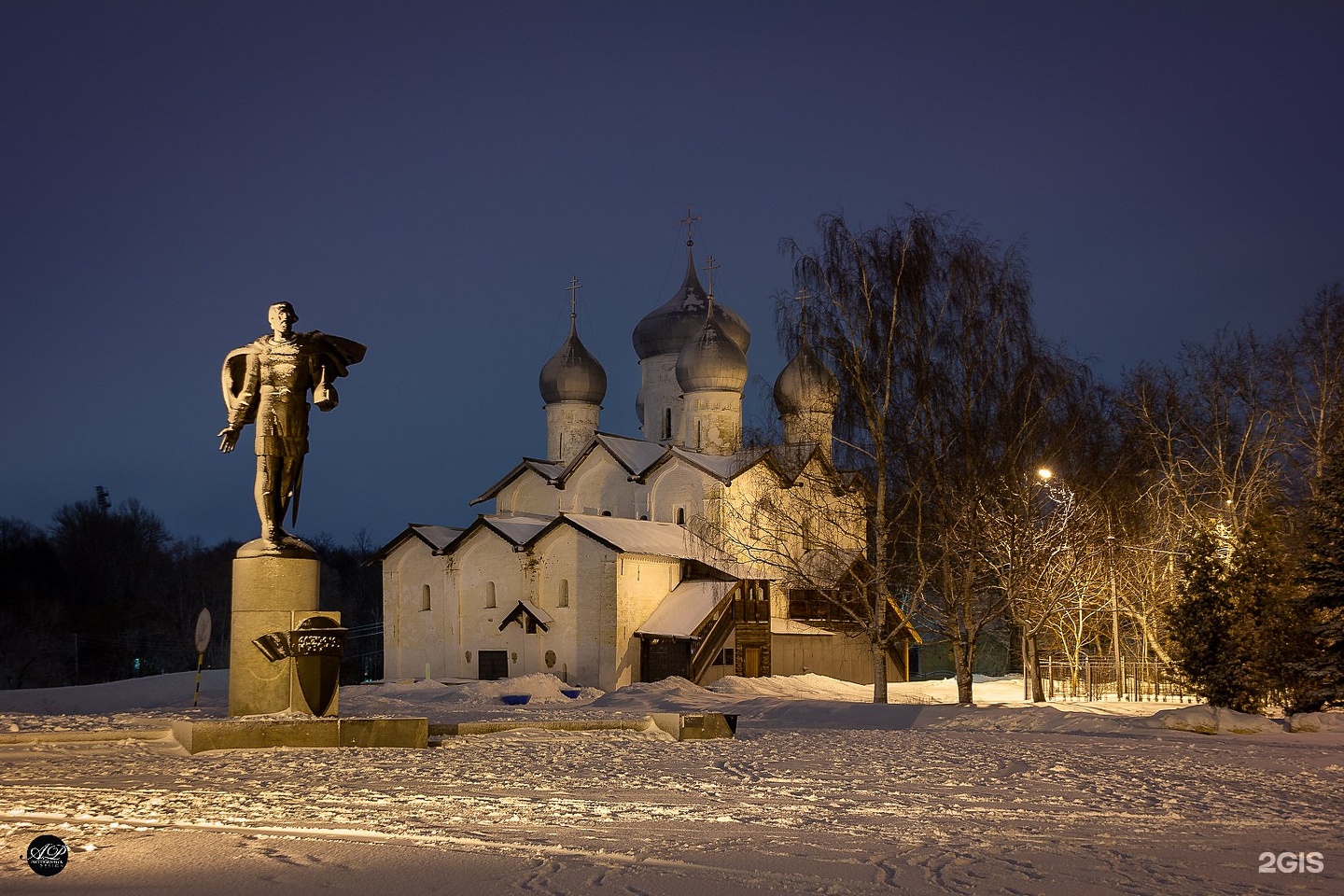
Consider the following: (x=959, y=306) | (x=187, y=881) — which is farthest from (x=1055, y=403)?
(x=187, y=881)

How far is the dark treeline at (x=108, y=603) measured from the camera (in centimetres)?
4450

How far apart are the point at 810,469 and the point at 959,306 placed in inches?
149

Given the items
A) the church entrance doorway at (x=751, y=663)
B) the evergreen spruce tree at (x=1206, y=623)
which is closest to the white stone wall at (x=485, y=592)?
the church entrance doorway at (x=751, y=663)

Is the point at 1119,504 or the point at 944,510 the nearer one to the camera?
the point at 944,510

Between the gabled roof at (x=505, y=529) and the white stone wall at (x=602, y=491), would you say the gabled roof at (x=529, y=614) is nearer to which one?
the gabled roof at (x=505, y=529)

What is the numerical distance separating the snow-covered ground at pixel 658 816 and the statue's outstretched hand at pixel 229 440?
2290 mm

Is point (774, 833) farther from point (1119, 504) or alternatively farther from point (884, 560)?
point (1119, 504)

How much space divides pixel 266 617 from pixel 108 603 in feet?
154

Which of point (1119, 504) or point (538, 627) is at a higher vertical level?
point (1119, 504)

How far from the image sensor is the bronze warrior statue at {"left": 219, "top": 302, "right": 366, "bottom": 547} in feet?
34.4

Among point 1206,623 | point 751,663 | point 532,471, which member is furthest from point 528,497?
point 1206,623

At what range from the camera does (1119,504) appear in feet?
95.0

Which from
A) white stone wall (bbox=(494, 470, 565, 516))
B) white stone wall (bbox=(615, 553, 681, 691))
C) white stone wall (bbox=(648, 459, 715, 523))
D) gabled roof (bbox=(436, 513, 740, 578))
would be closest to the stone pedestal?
gabled roof (bbox=(436, 513, 740, 578))

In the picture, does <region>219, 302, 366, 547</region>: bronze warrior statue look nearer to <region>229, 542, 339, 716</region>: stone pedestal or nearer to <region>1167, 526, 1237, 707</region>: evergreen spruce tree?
<region>229, 542, 339, 716</region>: stone pedestal
